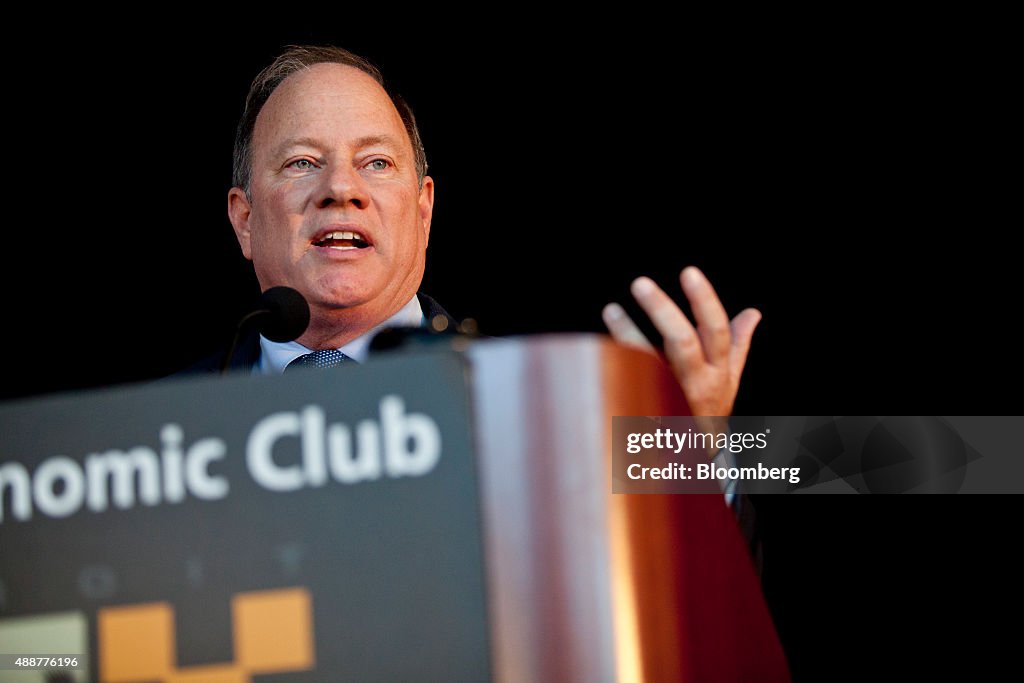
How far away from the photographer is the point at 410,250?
207cm

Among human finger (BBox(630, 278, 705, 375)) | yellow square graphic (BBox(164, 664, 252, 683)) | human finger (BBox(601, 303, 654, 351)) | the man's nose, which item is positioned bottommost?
yellow square graphic (BBox(164, 664, 252, 683))

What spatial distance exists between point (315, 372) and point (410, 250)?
1388 mm

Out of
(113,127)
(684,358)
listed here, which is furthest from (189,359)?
(684,358)

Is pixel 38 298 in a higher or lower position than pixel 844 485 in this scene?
higher

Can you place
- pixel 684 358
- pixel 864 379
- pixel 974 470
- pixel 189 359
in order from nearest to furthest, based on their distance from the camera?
pixel 684 358, pixel 974 470, pixel 864 379, pixel 189 359

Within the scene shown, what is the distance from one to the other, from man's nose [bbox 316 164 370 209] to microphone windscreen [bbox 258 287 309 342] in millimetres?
779

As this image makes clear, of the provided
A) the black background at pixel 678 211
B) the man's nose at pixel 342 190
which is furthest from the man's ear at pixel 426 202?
the man's nose at pixel 342 190

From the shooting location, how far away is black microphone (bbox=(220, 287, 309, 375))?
1.21m

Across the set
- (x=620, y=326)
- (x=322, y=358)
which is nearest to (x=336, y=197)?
(x=322, y=358)

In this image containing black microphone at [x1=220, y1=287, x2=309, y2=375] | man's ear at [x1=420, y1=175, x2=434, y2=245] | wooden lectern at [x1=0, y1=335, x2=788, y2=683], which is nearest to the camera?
wooden lectern at [x1=0, y1=335, x2=788, y2=683]

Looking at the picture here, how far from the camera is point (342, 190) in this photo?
198 centimetres

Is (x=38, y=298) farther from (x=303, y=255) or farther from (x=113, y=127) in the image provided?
(x=303, y=255)

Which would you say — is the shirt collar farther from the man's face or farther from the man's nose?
the man's nose

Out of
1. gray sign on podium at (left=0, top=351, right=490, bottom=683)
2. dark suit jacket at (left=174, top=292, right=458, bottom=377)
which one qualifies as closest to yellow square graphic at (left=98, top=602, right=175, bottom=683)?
gray sign on podium at (left=0, top=351, right=490, bottom=683)
